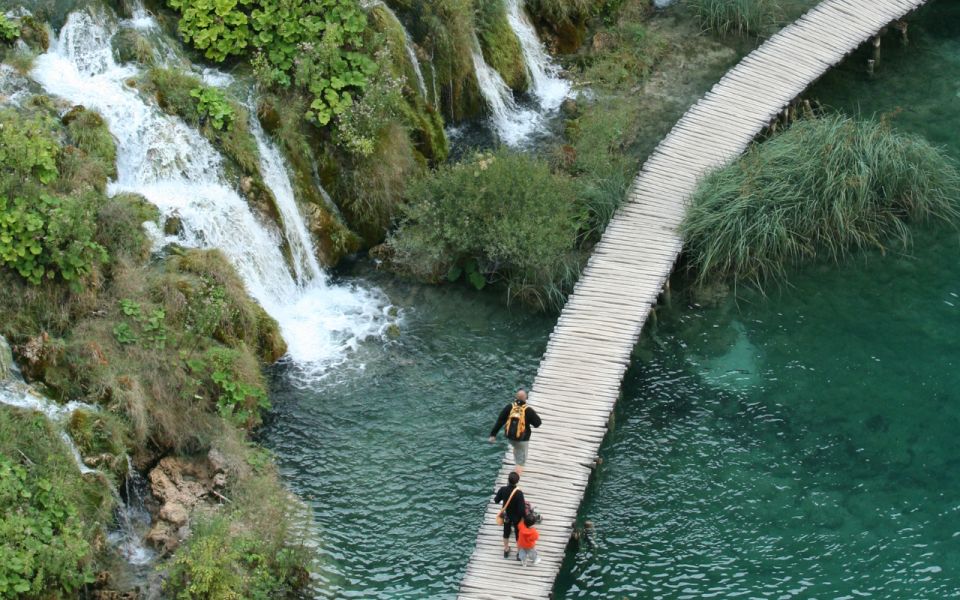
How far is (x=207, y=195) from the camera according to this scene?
2197cm

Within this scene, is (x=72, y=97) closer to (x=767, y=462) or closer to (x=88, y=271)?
(x=88, y=271)

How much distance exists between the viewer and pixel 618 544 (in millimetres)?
18891

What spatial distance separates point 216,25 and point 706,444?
10.7 m

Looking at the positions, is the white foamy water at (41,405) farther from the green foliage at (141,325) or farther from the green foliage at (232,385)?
the green foliage at (232,385)

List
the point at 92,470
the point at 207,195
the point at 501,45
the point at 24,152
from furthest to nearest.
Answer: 1. the point at 501,45
2. the point at 207,195
3. the point at 24,152
4. the point at 92,470

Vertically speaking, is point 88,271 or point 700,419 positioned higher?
point 88,271

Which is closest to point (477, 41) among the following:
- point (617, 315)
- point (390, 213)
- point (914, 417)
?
point (390, 213)

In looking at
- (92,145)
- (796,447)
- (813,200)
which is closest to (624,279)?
(813,200)

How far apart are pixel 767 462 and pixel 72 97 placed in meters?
12.1

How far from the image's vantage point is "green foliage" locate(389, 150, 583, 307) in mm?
22594

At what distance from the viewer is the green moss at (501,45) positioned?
26.4 m

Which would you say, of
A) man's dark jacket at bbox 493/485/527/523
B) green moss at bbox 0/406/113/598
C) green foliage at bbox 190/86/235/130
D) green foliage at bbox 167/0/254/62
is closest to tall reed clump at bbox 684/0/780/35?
green foliage at bbox 167/0/254/62

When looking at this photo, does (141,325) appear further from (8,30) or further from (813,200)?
(813,200)

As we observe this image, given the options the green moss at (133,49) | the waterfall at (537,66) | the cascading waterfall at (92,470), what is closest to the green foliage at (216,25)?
the green moss at (133,49)
